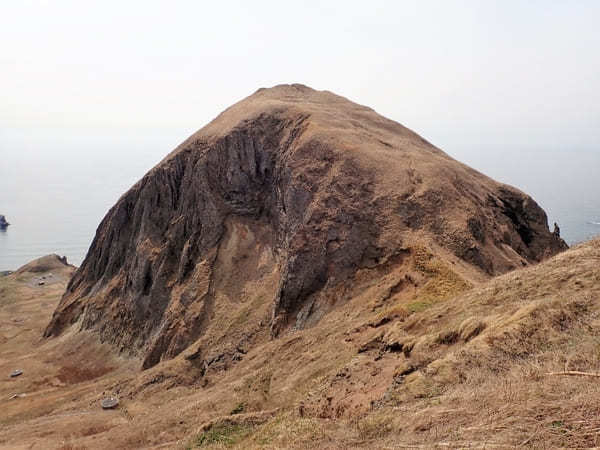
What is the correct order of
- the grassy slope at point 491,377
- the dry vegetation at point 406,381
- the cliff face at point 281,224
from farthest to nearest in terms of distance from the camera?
1. the cliff face at point 281,224
2. the dry vegetation at point 406,381
3. the grassy slope at point 491,377

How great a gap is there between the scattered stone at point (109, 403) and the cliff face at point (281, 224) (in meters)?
7.04

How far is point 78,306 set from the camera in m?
51.5

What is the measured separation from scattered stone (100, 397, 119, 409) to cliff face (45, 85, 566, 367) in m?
7.04

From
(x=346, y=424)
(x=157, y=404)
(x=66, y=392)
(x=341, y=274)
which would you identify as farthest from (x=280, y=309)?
(x=66, y=392)

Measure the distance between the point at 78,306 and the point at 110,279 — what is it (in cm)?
592

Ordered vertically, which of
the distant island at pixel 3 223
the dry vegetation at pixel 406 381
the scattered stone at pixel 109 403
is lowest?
the distant island at pixel 3 223

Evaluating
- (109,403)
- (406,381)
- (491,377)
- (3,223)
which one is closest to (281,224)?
(109,403)

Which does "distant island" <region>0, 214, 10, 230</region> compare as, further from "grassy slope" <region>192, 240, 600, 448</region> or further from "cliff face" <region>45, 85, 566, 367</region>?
"grassy slope" <region>192, 240, 600, 448</region>

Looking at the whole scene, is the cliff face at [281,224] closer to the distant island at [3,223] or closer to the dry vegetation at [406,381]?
the dry vegetation at [406,381]

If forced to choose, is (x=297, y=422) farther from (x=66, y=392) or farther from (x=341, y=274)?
(x=66, y=392)

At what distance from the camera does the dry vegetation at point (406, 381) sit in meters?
7.74

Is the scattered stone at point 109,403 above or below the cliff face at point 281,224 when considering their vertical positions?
below

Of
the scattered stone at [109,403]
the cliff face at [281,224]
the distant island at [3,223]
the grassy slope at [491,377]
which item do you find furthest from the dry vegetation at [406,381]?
the distant island at [3,223]

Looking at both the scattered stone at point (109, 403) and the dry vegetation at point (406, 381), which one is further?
the scattered stone at point (109, 403)
